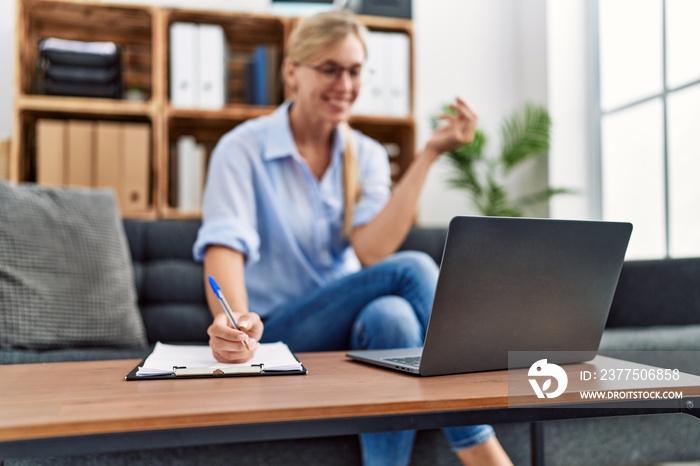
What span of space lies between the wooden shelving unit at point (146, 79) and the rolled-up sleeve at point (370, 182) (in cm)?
102

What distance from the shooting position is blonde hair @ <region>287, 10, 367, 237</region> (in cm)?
134

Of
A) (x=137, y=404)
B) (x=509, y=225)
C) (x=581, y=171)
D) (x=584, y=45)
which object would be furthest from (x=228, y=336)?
(x=584, y=45)

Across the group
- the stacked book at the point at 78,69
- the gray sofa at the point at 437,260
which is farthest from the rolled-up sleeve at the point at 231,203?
the stacked book at the point at 78,69

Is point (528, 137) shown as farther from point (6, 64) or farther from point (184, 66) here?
point (6, 64)

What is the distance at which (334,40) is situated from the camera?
133 centimetres

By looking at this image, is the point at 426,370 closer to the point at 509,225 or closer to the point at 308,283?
the point at 509,225

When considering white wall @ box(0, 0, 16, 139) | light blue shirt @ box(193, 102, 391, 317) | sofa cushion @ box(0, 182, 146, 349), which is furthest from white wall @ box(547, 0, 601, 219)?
white wall @ box(0, 0, 16, 139)

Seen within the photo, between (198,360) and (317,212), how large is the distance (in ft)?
2.12

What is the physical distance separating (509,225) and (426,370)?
0.62 feet

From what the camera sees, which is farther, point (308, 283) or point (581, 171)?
point (581, 171)

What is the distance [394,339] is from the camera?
996mm

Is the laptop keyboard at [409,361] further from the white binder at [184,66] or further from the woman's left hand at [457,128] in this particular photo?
the white binder at [184,66]

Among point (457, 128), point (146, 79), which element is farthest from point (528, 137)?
point (146, 79)

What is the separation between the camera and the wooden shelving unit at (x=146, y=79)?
2.36 metres
